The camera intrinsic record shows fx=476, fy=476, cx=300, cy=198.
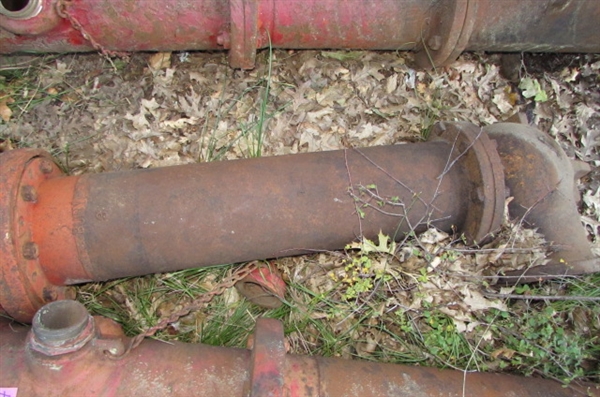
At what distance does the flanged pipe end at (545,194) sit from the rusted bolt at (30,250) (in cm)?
237

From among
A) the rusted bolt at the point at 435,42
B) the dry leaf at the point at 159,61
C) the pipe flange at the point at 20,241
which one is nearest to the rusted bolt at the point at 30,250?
the pipe flange at the point at 20,241

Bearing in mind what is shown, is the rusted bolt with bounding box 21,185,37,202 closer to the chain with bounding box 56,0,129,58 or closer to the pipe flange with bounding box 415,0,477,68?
the chain with bounding box 56,0,129,58

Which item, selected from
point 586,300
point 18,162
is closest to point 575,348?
point 586,300

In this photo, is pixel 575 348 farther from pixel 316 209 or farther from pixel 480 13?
pixel 480 13

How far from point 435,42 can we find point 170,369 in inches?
95.7

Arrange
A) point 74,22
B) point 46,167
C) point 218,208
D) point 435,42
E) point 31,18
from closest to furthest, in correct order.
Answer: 1. point 218,208
2. point 46,167
3. point 31,18
4. point 74,22
5. point 435,42

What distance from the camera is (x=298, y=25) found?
291 cm

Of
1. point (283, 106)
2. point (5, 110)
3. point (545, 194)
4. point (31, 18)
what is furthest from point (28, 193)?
point (545, 194)

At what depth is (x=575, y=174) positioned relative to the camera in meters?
2.74

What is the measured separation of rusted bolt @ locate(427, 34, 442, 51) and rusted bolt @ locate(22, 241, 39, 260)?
2.54 meters

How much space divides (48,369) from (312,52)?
8.67 ft

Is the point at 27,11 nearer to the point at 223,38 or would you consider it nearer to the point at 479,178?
the point at 223,38

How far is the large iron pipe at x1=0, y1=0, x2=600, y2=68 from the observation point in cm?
267

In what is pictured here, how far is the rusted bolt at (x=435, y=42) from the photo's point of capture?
299 cm
